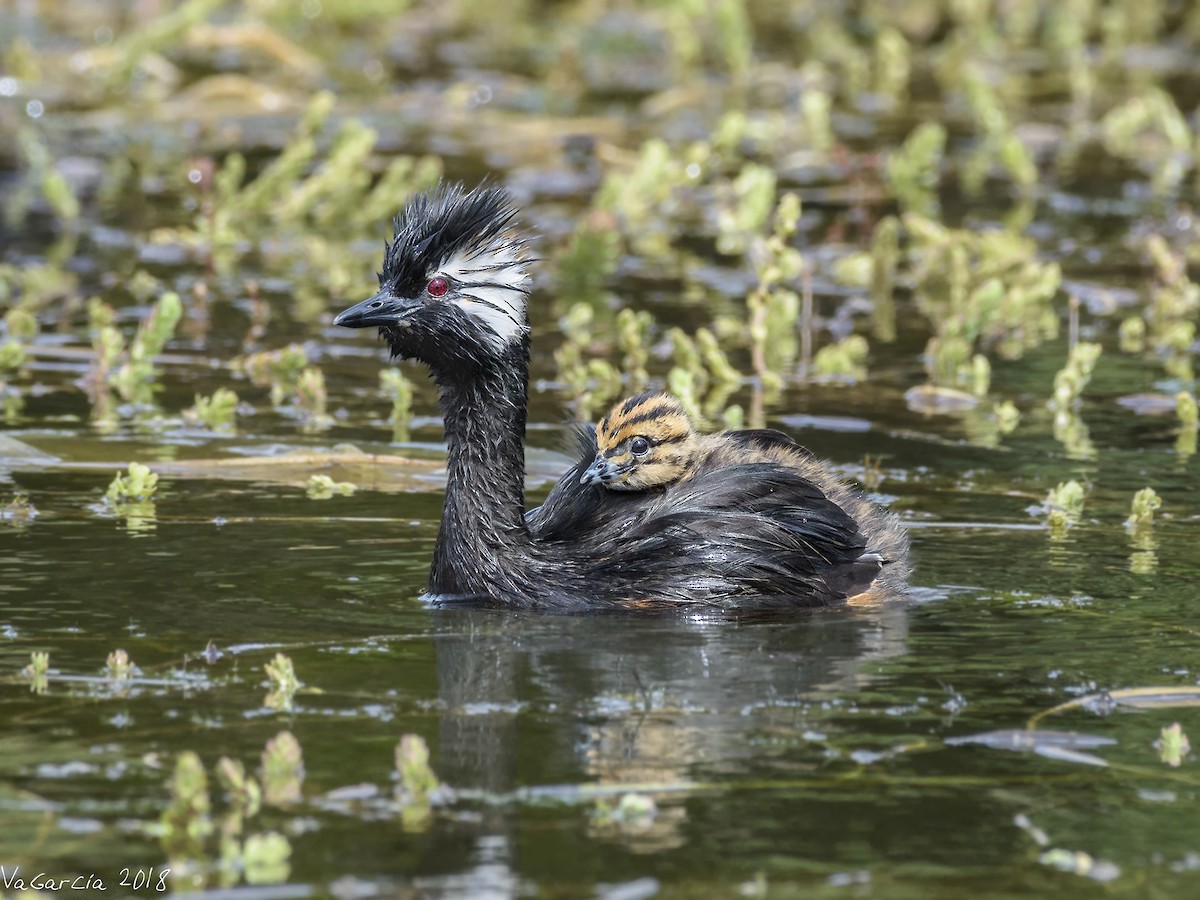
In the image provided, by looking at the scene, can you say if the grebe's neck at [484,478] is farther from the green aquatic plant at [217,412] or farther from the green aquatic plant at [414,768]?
the green aquatic plant at [414,768]

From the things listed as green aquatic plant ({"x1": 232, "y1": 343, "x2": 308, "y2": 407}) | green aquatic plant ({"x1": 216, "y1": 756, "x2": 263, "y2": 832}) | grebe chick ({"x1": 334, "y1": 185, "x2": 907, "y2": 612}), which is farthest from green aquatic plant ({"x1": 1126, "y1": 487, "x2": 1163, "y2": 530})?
green aquatic plant ({"x1": 216, "y1": 756, "x2": 263, "y2": 832})

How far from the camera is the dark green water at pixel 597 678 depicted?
5.23 meters

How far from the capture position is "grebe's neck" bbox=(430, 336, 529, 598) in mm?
7840

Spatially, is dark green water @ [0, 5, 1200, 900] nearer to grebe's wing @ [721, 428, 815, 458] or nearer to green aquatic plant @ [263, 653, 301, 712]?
green aquatic plant @ [263, 653, 301, 712]

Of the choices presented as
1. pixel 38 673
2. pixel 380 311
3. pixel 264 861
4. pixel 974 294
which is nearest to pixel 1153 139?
pixel 974 294

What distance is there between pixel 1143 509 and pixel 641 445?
2189 mm

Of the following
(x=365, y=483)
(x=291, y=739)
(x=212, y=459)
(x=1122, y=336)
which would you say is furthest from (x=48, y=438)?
(x=1122, y=336)

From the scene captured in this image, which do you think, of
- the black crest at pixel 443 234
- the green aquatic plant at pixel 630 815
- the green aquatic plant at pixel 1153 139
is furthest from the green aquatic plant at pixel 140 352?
the green aquatic plant at pixel 1153 139

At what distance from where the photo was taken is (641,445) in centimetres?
809

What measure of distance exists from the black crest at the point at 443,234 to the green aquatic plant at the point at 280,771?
2.96 meters

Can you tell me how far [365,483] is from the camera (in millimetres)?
9555

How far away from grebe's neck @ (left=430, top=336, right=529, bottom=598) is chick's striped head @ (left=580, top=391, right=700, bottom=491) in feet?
1.05

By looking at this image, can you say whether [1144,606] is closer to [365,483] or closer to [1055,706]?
[1055,706]

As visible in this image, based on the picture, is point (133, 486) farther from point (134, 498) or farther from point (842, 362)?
point (842, 362)
